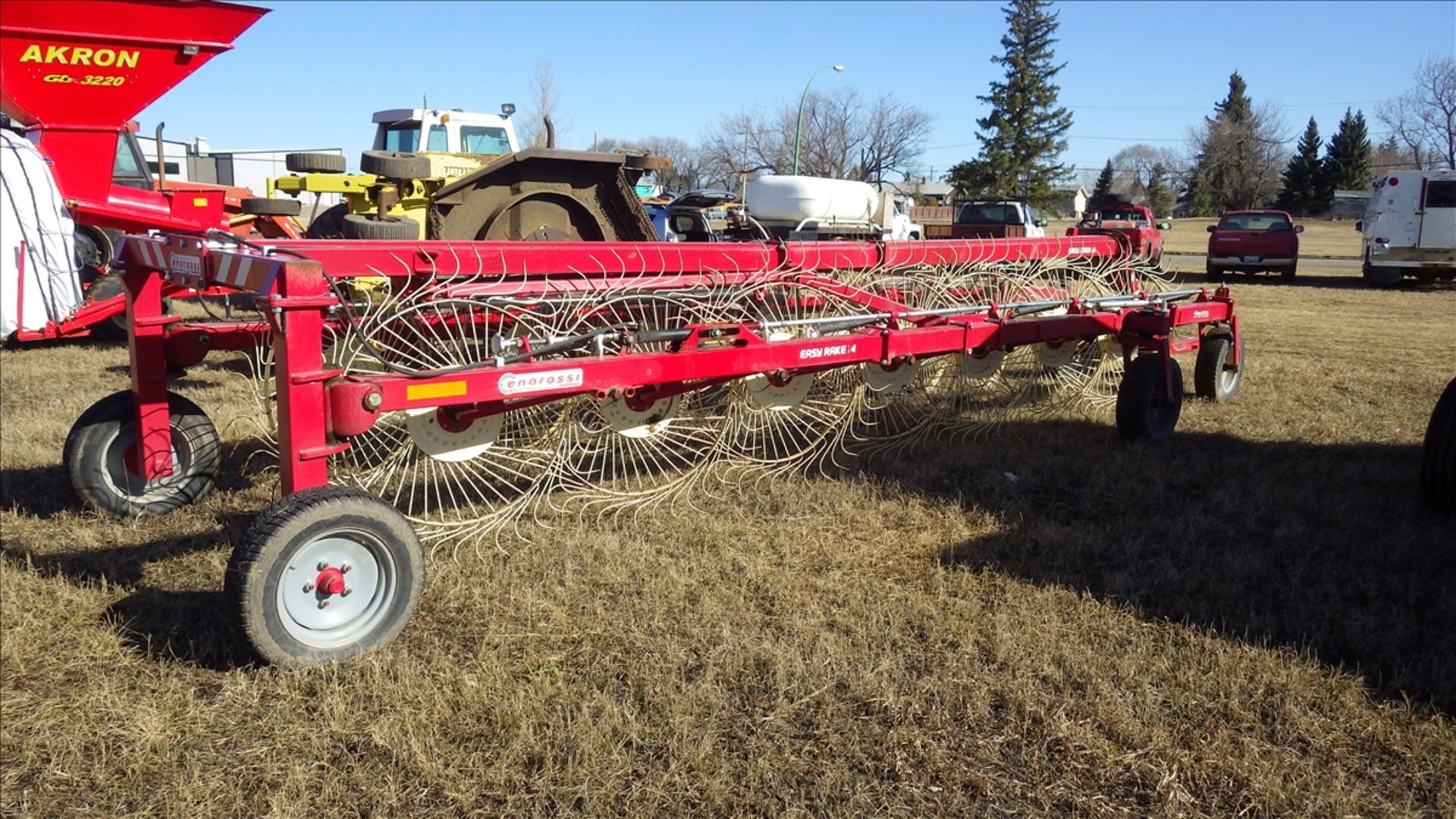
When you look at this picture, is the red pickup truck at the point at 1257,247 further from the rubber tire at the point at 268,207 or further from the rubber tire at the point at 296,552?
the rubber tire at the point at 296,552

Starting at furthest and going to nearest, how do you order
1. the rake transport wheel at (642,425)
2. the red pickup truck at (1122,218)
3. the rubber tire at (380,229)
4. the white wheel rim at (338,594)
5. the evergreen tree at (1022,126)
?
the evergreen tree at (1022,126) → the red pickup truck at (1122,218) → the rubber tire at (380,229) → the rake transport wheel at (642,425) → the white wheel rim at (338,594)

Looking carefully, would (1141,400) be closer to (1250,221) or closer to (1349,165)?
(1250,221)

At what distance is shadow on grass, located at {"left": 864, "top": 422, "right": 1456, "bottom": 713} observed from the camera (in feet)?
10.8

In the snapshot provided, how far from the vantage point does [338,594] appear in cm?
299

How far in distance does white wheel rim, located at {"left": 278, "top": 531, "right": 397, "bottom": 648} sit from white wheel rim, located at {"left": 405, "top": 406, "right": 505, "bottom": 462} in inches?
24.1

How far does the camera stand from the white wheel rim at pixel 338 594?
2.93m

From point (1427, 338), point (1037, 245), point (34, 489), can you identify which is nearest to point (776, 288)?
point (1037, 245)

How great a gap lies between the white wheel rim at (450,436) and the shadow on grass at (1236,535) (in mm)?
1651

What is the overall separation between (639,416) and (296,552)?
1658 millimetres

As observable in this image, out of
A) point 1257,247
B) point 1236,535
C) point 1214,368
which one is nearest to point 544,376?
point 1236,535

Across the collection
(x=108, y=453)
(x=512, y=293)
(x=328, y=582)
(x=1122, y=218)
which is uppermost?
(x=1122, y=218)

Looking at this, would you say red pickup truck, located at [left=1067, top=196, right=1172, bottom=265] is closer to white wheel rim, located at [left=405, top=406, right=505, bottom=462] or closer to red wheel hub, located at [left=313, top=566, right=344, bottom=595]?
white wheel rim, located at [left=405, top=406, right=505, bottom=462]

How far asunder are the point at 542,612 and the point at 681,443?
1433 millimetres

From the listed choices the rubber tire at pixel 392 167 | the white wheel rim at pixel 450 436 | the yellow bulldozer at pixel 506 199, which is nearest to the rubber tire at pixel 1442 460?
the white wheel rim at pixel 450 436
